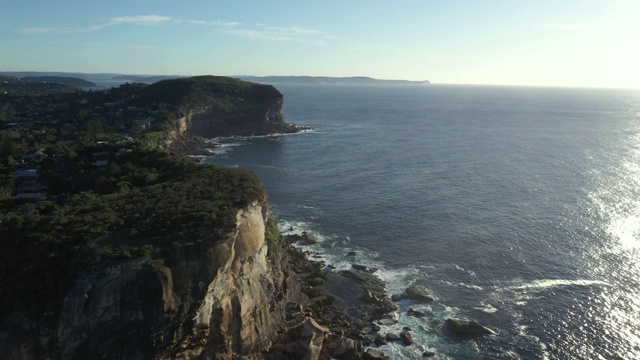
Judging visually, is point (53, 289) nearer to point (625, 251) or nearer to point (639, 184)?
point (625, 251)

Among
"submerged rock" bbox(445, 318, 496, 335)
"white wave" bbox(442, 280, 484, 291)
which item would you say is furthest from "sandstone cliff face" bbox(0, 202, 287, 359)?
"white wave" bbox(442, 280, 484, 291)

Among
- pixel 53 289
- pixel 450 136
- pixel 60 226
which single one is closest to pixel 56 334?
pixel 53 289

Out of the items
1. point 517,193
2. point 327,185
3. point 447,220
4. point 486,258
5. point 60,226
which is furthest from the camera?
point 327,185

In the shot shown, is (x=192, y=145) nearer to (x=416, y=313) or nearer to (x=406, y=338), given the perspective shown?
(x=416, y=313)

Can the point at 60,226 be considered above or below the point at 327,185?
above

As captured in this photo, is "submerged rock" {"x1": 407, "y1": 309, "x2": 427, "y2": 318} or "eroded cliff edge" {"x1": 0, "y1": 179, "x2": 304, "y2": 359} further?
"submerged rock" {"x1": 407, "y1": 309, "x2": 427, "y2": 318}

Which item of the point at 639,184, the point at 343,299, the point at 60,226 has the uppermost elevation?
the point at 60,226

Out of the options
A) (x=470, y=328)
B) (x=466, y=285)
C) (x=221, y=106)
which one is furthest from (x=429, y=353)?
(x=221, y=106)

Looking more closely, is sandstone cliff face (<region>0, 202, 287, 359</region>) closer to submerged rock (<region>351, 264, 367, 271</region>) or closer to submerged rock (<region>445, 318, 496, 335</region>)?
submerged rock (<region>445, 318, 496, 335</region>)
